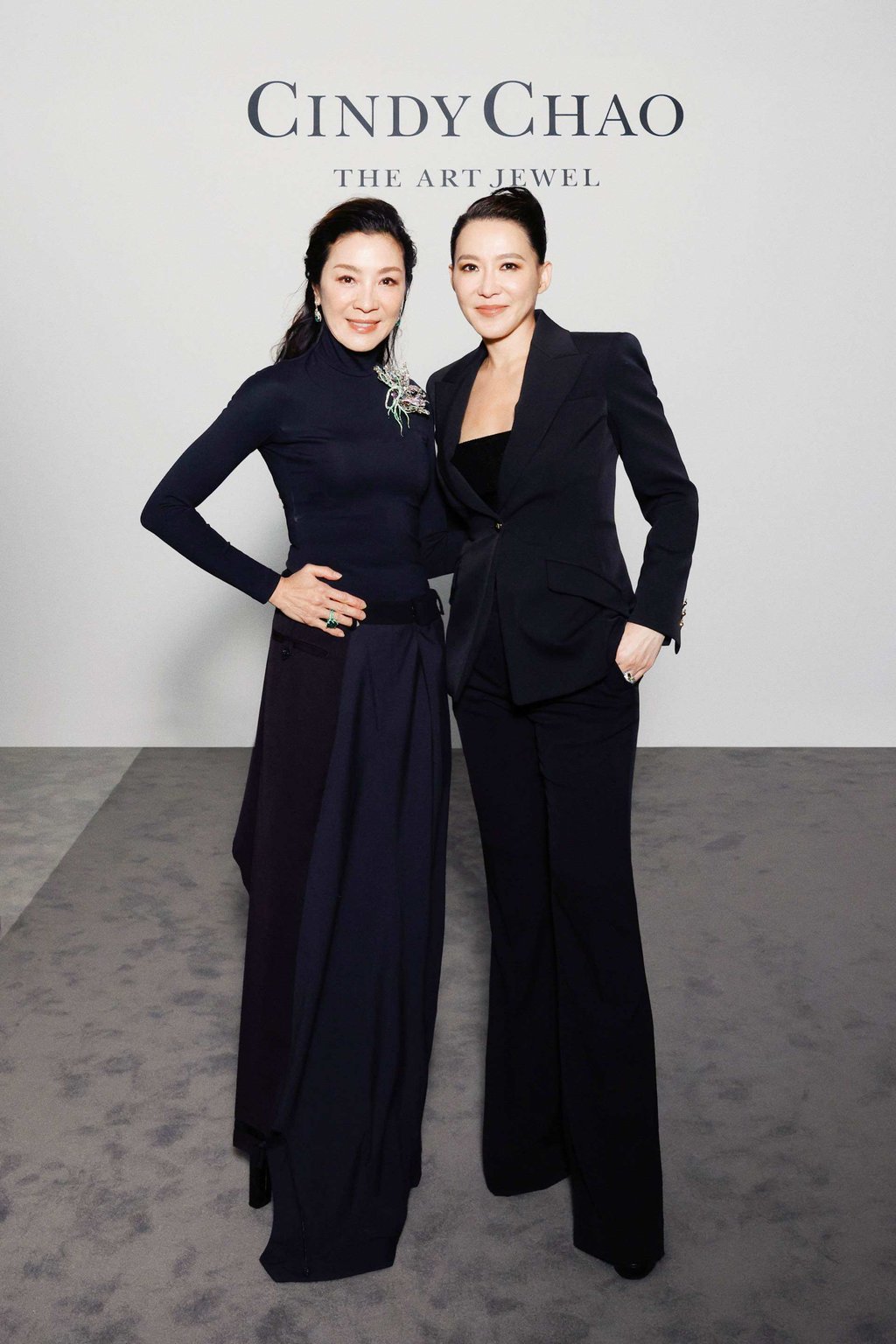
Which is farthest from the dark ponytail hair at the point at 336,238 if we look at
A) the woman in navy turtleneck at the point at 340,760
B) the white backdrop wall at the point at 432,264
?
the white backdrop wall at the point at 432,264

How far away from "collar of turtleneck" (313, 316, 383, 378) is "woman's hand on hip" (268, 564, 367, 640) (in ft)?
1.01

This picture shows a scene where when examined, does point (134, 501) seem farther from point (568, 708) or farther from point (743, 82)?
point (568, 708)

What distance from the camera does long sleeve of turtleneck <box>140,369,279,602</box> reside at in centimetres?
199

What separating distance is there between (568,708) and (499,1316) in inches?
33.9

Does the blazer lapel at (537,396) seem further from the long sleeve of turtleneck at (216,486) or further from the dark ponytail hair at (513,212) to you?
the long sleeve of turtleneck at (216,486)

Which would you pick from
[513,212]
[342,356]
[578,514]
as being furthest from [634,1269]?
[513,212]

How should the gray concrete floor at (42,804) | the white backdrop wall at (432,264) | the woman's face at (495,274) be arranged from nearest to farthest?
1. the woman's face at (495,274)
2. the gray concrete floor at (42,804)
3. the white backdrop wall at (432,264)

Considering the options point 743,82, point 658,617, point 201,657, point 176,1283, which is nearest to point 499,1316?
point 176,1283

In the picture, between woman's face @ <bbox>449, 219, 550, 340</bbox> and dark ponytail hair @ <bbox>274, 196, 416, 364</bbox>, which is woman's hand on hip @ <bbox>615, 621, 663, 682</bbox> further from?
dark ponytail hair @ <bbox>274, 196, 416, 364</bbox>

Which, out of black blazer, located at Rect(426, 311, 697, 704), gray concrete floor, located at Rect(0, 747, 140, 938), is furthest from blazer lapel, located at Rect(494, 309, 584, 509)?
gray concrete floor, located at Rect(0, 747, 140, 938)

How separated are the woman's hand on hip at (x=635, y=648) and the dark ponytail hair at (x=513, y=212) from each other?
1.84 feet

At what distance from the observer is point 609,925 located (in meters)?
1.92

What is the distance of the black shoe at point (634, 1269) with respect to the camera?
1.92 metres

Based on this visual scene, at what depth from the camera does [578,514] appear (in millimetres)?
1900
